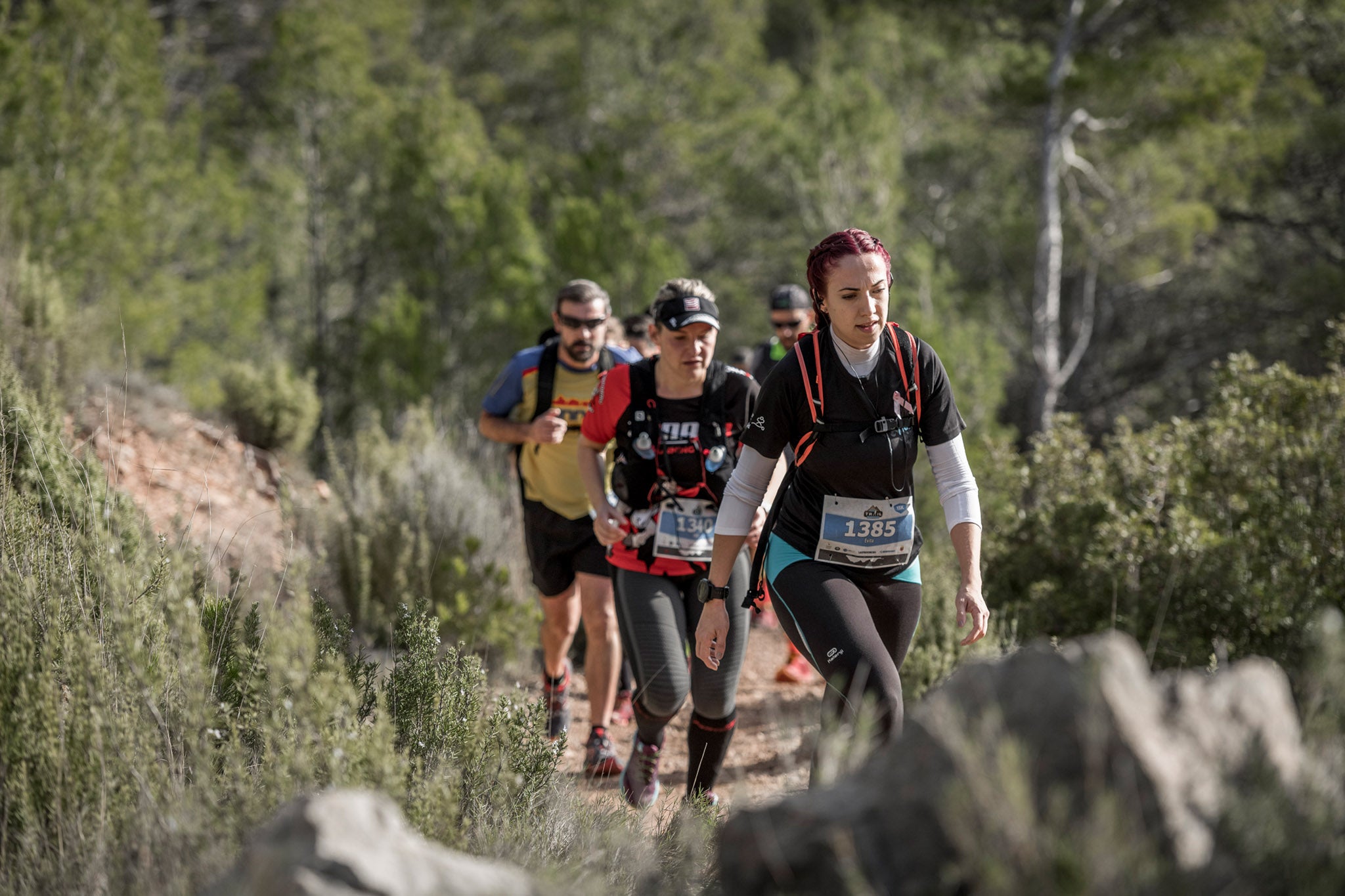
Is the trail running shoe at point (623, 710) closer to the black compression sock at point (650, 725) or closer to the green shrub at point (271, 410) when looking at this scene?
the black compression sock at point (650, 725)

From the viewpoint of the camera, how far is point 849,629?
2707mm

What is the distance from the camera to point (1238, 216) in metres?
13.9

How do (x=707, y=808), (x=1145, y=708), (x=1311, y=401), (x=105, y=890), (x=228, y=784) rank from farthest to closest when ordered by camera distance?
(x=1311, y=401) < (x=707, y=808) < (x=228, y=784) < (x=105, y=890) < (x=1145, y=708)

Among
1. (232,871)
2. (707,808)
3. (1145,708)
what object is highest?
(1145,708)

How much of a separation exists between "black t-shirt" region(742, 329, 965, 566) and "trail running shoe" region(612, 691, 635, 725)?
2.68 m

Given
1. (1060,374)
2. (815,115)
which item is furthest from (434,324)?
(1060,374)

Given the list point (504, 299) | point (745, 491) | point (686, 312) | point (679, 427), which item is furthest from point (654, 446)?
point (504, 299)

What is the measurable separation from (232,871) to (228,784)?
21.1 inches

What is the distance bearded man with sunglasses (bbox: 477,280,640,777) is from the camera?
14.3ft

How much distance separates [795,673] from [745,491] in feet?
11.3

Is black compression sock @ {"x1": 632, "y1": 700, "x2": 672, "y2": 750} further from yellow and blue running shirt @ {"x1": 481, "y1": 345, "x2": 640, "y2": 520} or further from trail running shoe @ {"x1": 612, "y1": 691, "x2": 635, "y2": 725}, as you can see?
trail running shoe @ {"x1": 612, "y1": 691, "x2": 635, "y2": 725}

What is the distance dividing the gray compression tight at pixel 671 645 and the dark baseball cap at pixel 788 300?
2104 millimetres

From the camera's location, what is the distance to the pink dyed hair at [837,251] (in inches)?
112

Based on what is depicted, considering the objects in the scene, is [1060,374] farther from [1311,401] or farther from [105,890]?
[105,890]
